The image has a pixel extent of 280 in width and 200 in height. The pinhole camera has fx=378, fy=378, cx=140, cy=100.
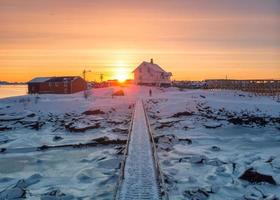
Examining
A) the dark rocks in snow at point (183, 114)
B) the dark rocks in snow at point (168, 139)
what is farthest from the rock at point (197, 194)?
the dark rocks in snow at point (183, 114)

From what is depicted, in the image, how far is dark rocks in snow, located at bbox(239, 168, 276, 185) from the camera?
1504 cm

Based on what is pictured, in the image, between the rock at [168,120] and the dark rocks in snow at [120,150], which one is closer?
the dark rocks in snow at [120,150]

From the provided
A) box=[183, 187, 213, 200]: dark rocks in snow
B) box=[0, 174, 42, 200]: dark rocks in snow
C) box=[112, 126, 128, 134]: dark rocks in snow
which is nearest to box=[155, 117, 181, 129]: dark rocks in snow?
box=[112, 126, 128, 134]: dark rocks in snow

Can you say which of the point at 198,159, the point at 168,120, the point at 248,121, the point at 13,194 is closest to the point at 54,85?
the point at 168,120

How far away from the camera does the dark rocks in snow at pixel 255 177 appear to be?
15038 mm

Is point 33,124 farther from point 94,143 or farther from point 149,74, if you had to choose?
point 149,74

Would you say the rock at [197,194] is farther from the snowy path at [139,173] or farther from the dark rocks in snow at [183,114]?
the dark rocks in snow at [183,114]

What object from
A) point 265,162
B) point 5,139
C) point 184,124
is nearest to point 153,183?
point 265,162

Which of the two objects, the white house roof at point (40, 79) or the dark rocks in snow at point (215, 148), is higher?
the white house roof at point (40, 79)

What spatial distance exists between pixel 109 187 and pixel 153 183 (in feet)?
6.16

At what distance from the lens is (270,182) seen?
14883 millimetres

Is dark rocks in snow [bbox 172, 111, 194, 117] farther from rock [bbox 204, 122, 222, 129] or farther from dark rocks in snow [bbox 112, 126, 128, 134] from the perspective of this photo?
dark rocks in snow [bbox 112, 126, 128, 134]

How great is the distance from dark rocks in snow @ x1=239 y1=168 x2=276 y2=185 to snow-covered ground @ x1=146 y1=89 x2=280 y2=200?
0.04m

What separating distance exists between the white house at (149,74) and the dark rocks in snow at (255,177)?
79.5 metres
